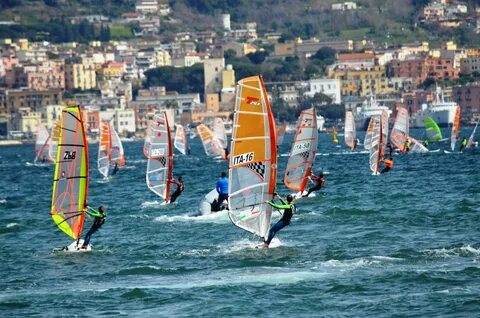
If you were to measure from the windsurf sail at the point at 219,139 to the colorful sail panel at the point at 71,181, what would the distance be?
6818 cm

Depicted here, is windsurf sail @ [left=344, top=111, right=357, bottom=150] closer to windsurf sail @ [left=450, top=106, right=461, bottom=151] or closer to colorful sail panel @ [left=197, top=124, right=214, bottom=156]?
colorful sail panel @ [left=197, top=124, right=214, bottom=156]

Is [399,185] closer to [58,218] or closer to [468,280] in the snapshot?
[58,218]

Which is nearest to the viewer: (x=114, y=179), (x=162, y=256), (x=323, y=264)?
(x=323, y=264)

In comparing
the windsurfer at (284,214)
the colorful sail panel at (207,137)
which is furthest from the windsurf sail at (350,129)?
the windsurfer at (284,214)

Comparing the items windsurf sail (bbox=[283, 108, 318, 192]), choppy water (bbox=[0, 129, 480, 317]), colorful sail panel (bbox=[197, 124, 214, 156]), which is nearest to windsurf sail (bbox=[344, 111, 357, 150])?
colorful sail panel (bbox=[197, 124, 214, 156])

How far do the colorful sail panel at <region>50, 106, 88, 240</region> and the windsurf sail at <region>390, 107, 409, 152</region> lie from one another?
5090cm

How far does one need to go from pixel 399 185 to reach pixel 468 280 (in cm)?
2803

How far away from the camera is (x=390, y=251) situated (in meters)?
35.0

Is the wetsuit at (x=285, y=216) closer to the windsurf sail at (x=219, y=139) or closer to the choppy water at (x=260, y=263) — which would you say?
the choppy water at (x=260, y=263)

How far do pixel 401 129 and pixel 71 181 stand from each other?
53.7m

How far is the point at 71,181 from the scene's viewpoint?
3741cm

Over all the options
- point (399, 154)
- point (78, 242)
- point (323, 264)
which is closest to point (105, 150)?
point (399, 154)

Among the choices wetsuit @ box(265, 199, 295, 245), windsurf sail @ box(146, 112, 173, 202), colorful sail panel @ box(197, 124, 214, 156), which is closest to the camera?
wetsuit @ box(265, 199, 295, 245)

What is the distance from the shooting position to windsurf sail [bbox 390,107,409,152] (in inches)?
3435
